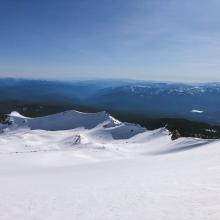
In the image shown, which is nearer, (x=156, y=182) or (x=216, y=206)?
(x=216, y=206)

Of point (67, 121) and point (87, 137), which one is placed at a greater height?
point (67, 121)

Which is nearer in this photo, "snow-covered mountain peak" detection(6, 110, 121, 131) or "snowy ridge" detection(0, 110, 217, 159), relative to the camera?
"snowy ridge" detection(0, 110, 217, 159)

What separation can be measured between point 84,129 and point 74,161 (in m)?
60.0

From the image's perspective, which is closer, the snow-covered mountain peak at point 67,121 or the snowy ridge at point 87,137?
the snowy ridge at point 87,137

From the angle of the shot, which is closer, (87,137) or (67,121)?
(87,137)

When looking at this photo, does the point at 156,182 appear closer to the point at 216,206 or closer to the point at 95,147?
the point at 216,206

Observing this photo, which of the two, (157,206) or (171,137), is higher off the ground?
(157,206)

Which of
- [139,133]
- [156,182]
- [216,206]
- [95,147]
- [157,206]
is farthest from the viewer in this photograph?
[139,133]

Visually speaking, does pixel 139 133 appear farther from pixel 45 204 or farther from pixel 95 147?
pixel 45 204

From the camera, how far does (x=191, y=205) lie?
54.7 ft

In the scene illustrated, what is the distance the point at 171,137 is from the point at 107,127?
32581 mm

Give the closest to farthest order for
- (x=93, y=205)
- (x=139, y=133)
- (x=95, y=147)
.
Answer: (x=93, y=205), (x=95, y=147), (x=139, y=133)

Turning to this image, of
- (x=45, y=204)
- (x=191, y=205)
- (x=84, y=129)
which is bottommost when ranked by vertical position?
(x=84, y=129)

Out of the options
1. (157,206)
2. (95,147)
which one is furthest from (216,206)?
(95,147)
